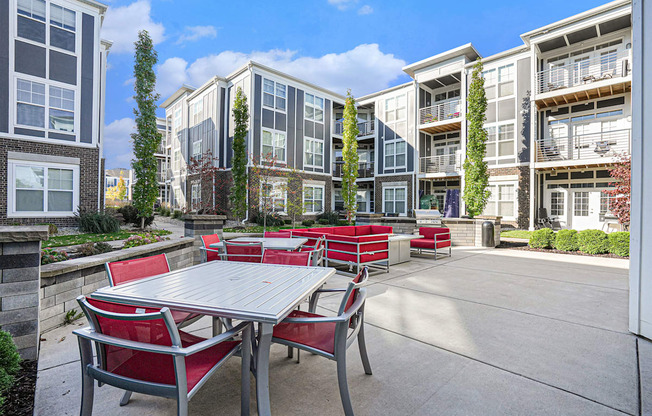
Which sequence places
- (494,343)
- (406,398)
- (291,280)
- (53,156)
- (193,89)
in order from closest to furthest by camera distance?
1. (406,398)
2. (291,280)
3. (494,343)
4. (53,156)
5. (193,89)

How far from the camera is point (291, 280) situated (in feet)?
8.63

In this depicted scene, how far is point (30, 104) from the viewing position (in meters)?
10.6

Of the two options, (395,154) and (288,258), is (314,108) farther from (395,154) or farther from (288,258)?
(288,258)

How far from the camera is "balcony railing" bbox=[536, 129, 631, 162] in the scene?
42.2 ft

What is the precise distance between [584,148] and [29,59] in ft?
74.0

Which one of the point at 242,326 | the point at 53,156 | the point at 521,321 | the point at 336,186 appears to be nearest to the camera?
the point at 242,326

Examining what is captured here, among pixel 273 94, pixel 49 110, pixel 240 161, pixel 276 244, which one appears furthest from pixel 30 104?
pixel 276 244

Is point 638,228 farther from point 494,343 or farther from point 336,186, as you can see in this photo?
point 336,186

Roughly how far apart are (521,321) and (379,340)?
1982mm

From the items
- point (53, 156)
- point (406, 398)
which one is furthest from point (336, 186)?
point (406, 398)

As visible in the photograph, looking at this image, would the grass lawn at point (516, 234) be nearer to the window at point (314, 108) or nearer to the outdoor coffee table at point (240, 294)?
the window at point (314, 108)

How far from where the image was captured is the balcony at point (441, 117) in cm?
1748

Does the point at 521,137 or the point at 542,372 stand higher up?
the point at 521,137

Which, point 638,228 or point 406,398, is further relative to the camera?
point 638,228
